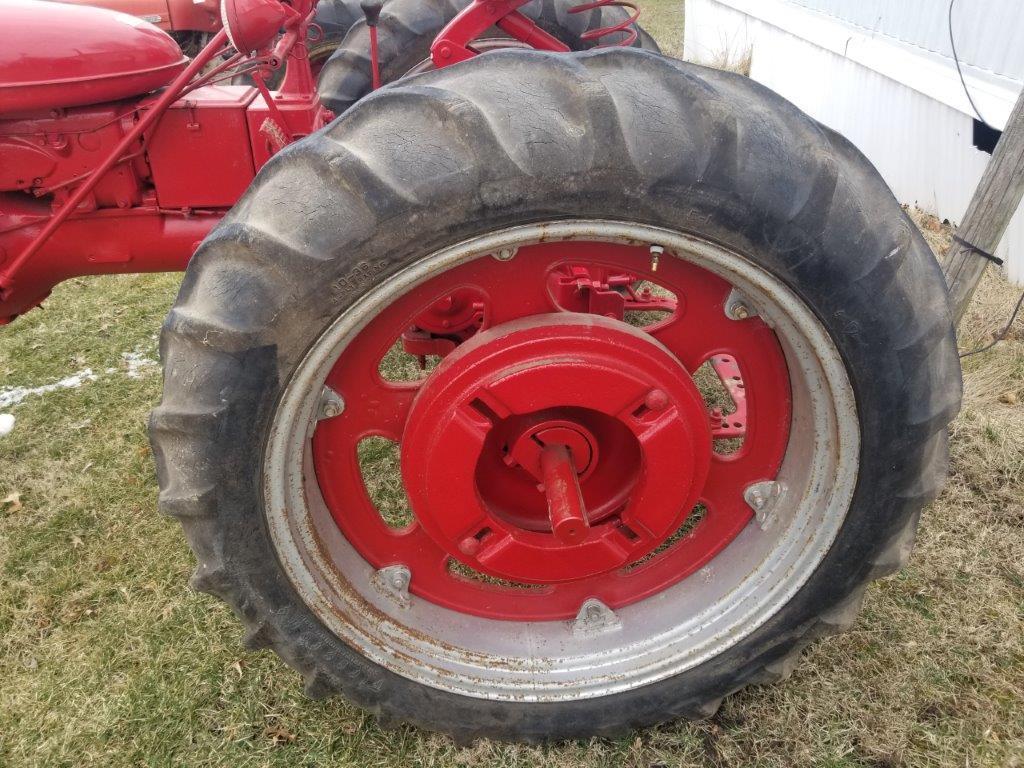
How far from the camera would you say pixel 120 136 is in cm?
195

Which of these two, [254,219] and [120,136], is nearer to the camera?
[254,219]

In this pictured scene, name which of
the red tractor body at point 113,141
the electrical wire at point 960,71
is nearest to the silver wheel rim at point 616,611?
the red tractor body at point 113,141

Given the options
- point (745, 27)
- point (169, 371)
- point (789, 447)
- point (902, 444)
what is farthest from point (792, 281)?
point (745, 27)

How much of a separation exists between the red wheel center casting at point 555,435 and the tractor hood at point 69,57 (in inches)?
45.3

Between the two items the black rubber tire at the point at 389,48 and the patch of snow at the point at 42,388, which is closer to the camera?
the black rubber tire at the point at 389,48

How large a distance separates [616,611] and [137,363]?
2621mm

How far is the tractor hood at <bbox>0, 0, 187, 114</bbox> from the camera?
1.76 meters

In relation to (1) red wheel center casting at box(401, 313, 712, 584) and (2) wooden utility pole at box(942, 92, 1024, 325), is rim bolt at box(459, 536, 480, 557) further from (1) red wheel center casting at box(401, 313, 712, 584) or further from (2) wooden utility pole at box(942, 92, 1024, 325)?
(2) wooden utility pole at box(942, 92, 1024, 325)

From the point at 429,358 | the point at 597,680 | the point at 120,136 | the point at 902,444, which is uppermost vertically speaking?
the point at 120,136

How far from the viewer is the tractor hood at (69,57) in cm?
176

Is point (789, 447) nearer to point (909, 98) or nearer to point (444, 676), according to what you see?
point (444, 676)

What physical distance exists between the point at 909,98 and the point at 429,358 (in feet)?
10.9

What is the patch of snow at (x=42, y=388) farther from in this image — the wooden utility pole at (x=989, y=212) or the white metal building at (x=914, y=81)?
the white metal building at (x=914, y=81)

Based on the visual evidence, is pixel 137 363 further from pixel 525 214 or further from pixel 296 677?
pixel 525 214
